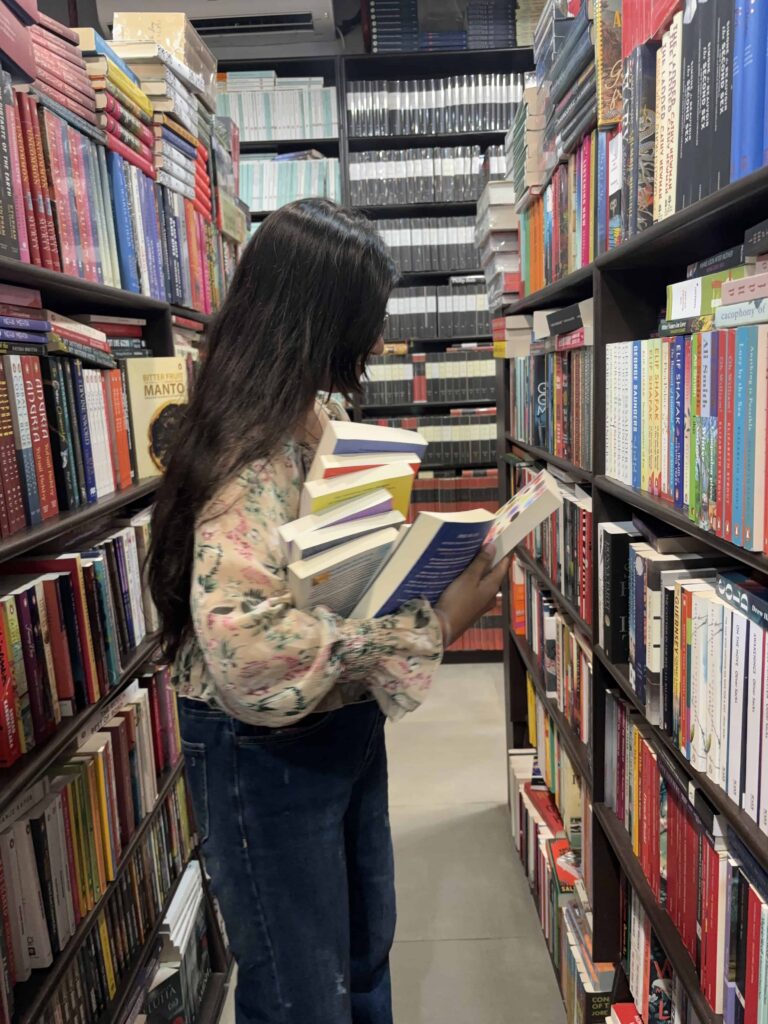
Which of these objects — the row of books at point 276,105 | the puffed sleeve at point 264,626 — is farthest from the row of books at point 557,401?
the row of books at point 276,105

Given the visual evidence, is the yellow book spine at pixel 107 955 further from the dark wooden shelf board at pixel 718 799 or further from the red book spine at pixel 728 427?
the red book spine at pixel 728 427

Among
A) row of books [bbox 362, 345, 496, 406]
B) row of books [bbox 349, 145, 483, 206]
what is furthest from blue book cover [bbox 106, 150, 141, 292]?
row of books [bbox 349, 145, 483, 206]

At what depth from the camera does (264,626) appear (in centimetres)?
83

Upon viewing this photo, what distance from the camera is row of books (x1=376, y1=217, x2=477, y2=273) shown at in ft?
12.2

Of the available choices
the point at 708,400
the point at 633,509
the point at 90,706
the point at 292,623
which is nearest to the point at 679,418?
the point at 708,400

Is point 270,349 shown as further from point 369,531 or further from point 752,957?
point 752,957

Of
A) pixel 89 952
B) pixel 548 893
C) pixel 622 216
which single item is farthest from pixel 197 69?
pixel 548 893

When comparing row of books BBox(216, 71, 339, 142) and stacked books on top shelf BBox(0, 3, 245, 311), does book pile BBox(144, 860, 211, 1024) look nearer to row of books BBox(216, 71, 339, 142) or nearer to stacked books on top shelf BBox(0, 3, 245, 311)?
stacked books on top shelf BBox(0, 3, 245, 311)

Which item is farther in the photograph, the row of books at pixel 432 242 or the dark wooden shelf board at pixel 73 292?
the row of books at pixel 432 242

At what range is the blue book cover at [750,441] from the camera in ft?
2.60

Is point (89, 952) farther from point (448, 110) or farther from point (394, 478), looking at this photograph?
point (448, 110)

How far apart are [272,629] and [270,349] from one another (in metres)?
0.35

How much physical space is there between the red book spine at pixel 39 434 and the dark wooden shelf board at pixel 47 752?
311 millimetres

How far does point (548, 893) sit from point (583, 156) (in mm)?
1638
